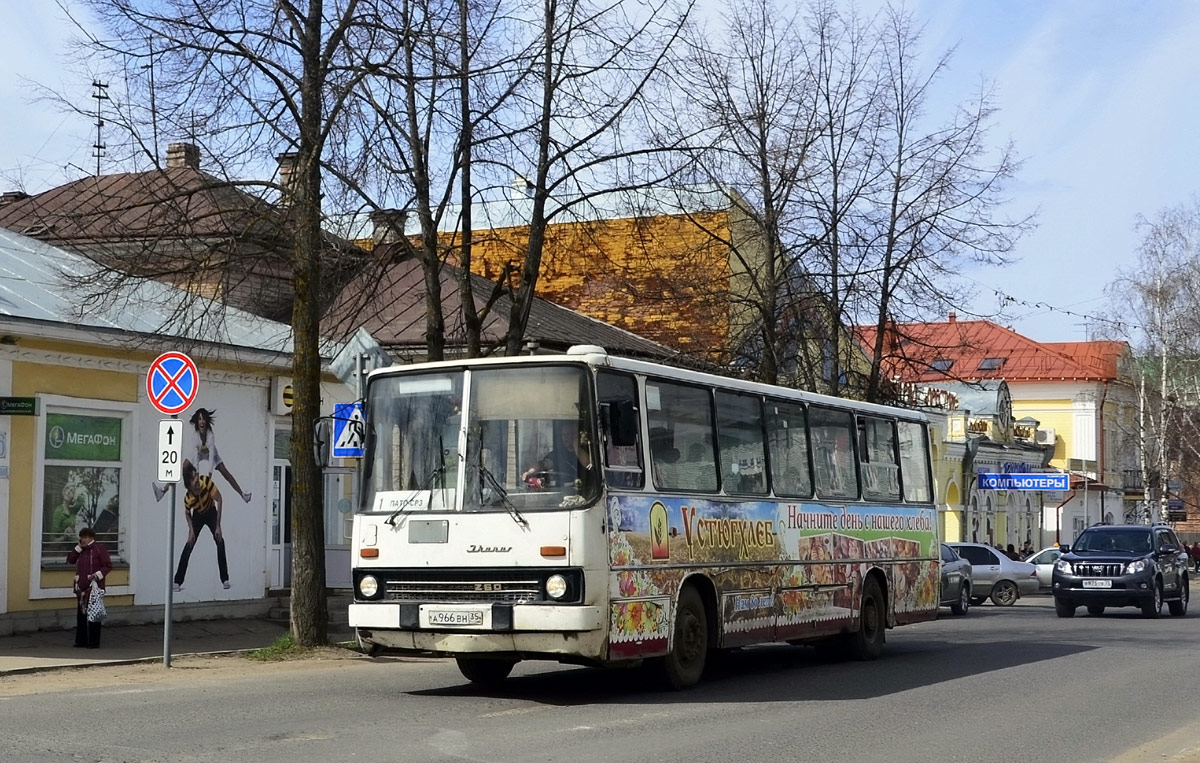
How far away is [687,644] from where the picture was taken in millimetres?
14367

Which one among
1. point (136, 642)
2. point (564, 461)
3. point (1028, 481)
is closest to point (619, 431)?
point (564, 461)

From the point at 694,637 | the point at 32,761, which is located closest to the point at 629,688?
the point at 694,637

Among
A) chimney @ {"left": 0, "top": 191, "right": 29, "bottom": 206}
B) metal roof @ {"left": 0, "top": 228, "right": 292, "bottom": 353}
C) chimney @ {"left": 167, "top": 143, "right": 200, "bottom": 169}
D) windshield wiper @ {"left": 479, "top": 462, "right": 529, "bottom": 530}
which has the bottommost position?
windshield wiper @ {"left": 479, "top": 462, "right": 529, "bottom": 530}

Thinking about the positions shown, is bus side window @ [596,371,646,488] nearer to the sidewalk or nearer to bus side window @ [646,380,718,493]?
bus side window @ [646,380,718,493]

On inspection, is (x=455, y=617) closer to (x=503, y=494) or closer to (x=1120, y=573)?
(x=503, y=494)

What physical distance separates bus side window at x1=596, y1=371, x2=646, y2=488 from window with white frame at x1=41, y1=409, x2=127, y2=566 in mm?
10316

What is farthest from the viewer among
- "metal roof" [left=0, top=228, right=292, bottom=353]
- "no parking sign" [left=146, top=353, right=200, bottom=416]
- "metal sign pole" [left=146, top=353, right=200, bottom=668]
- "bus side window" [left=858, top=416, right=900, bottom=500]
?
"metal roof" [left=0, top=228, right=292, bottom=353]

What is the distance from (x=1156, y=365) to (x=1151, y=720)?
5207 centimetres

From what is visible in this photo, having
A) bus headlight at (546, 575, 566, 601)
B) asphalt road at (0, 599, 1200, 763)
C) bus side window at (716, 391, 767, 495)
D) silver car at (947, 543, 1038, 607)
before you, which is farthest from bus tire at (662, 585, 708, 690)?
silver car at (947, 543, 1038, 607)

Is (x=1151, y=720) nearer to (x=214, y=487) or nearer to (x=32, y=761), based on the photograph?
(x=32, y=761)

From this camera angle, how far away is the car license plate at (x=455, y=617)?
12.9 meters

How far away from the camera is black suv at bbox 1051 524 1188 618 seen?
29.8 metres

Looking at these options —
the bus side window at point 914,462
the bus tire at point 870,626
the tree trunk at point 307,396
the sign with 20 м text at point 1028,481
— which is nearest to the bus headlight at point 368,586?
the tree trunk at point 307,396

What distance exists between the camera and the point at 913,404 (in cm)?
3419
